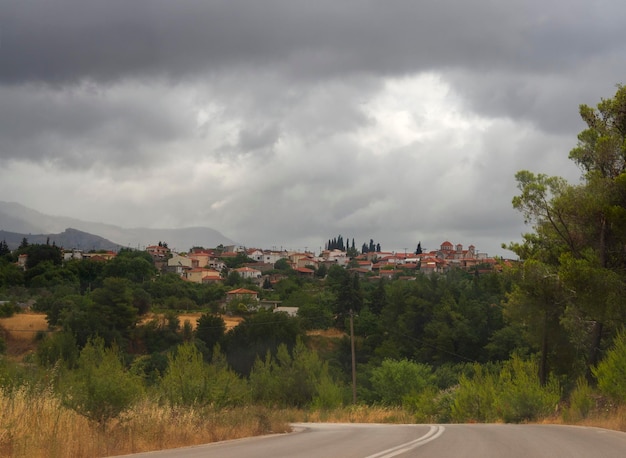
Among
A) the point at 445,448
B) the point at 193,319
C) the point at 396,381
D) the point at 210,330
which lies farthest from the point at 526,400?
the point at 193,319

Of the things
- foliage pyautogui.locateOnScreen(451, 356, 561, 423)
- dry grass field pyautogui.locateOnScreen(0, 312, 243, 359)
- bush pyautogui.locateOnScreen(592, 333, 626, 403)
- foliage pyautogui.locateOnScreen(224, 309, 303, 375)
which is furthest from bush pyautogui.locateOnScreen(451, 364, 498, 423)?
dry grass field pyautogui.locateOnScreen(0, 312, 243, 359)

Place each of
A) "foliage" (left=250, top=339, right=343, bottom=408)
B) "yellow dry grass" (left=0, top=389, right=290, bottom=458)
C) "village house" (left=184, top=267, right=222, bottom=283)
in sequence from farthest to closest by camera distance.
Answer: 1. "village house" (left=184, top=267, right=222, bottom=283)
2. "foliage" (left=250, top=339, right=343, bottom=408)
3. "yellow dry grass" (left=0, top=389, right=290, bottom=458)

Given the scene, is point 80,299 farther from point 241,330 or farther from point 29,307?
point 241,330

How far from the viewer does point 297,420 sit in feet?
116

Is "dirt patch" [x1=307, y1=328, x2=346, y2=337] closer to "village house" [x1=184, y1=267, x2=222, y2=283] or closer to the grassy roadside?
"village house" [x1=184, y1=267, x2=222, y2=283]

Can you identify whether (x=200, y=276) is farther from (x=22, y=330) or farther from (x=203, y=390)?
(x=203, y=390)

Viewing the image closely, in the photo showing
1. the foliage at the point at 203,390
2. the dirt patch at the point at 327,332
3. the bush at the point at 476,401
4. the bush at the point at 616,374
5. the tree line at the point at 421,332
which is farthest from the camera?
the dirt patch at the point at 327,332

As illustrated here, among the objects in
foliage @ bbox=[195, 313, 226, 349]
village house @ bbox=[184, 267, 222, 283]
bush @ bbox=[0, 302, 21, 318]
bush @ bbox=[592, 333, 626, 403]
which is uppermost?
village house @ bbox=[184, 267, 222, 283]

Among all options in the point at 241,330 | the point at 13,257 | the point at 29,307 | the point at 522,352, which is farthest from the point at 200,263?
the point at 522,352

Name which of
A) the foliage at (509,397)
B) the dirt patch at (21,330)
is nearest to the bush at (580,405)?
the foliage at (509,397)


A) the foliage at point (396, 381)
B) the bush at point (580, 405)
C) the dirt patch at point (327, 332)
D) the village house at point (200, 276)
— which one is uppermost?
the village house at point (200, 276)

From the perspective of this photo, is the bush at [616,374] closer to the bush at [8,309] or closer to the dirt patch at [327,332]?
the dirt patch at [327,332]

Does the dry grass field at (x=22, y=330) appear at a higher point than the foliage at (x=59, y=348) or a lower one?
lower

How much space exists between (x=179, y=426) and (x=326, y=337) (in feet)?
246
